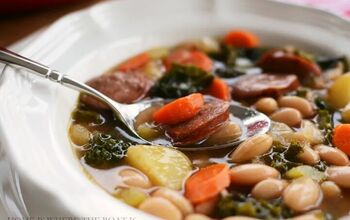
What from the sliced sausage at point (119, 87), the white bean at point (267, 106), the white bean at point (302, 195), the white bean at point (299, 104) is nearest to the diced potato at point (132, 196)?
the white bean at point (302, 195)

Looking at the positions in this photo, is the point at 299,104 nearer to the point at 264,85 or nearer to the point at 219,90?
the point at 264,85

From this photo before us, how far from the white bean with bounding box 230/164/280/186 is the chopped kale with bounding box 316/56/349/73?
1374 millimetres

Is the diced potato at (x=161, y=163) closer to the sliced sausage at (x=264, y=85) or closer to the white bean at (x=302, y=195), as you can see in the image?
the white bean at (x=302, y=195)

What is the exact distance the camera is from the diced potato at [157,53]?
154 inches

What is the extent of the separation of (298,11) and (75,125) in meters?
1.97

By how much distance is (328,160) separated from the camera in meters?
2.82

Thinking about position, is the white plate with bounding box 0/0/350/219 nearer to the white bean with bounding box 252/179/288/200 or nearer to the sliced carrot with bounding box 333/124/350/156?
the white bean with bounding box 252/179/288/200

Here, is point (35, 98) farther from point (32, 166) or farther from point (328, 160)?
point (328, 160)

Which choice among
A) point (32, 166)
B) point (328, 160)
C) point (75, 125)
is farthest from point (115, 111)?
point (328, 160)

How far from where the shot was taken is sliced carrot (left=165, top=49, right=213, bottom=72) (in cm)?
378

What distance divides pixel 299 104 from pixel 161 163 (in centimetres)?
100

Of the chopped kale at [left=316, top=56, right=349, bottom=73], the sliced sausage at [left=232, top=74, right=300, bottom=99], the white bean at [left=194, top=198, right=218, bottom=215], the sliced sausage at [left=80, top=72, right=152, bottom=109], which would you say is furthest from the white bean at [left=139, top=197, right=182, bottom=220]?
the chopped kale at [left=316, top=56, right=349, bottom=73]

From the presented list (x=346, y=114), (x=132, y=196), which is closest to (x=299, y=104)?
(x=346, y=114)

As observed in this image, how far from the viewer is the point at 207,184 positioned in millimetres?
2521
